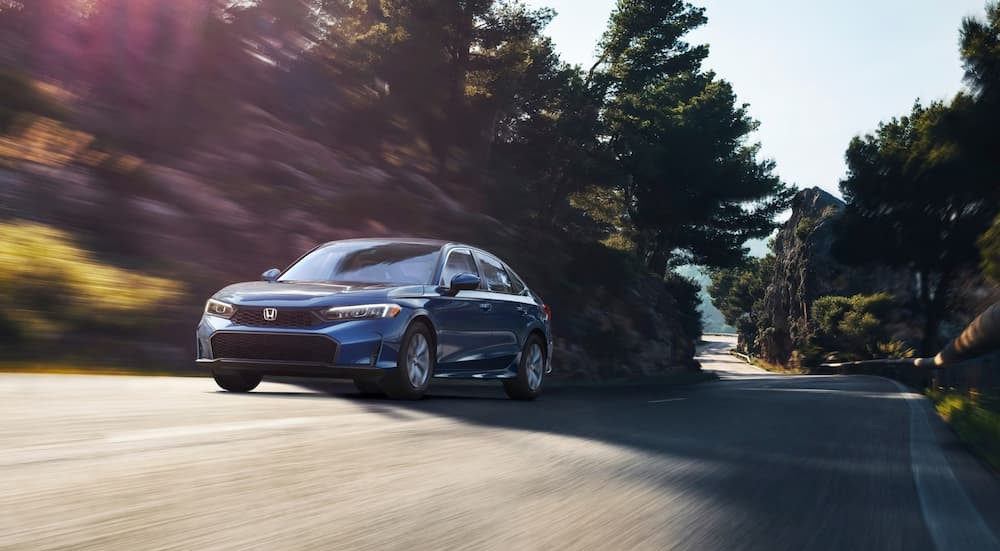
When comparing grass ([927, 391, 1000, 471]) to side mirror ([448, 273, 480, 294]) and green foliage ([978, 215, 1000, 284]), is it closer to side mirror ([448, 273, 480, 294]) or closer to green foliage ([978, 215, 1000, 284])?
green foliage ([978, 215, 1000, 284])

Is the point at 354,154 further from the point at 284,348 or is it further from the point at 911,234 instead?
the point at 911,234

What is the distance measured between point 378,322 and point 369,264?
1463 millimetres

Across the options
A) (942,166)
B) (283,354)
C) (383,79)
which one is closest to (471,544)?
(283,354)

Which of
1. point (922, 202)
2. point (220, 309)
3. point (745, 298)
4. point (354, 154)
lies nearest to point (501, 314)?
point (220, 309)

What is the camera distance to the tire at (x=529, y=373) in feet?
36.4

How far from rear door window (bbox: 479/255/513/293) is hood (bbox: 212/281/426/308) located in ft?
6.51

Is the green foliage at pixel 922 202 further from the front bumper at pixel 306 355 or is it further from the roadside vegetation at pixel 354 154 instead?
the front bumper at pixel 306 355

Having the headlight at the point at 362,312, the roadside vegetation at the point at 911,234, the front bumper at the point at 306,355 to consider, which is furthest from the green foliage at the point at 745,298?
the front bumper at the point at 306,355

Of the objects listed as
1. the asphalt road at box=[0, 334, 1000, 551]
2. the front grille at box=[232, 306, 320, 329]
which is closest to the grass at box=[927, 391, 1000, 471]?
the asphalt road at box=[0, 334, 1000, 551]

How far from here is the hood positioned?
27.8ft

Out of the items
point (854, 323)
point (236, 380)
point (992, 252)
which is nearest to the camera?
point (236, 380)

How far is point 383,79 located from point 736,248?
985 inches

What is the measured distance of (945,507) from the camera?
5273 mm

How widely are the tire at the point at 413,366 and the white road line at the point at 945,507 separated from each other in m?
4.05
